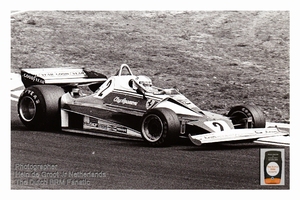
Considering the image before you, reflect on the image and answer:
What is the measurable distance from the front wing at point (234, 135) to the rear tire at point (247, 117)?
20.4 inches

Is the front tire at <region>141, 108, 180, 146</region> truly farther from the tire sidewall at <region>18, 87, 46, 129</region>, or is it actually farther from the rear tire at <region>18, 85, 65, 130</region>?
the tire sidewall at <region>18, 87, 46, 129</region>

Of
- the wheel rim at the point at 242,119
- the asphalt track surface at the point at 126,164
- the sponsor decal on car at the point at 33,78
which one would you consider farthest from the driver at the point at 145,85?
the sponsor decal on car at the point at 33,78

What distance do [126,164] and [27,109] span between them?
11.6 ft

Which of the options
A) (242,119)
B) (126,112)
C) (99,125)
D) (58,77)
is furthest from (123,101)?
(242,119)

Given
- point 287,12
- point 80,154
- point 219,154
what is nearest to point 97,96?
point 80,154

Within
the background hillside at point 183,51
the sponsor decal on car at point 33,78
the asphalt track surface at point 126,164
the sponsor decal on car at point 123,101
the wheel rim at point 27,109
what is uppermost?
the background hillside at point 183,51

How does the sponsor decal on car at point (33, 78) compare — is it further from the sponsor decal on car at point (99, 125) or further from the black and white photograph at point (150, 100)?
the sponsor decal on car at point (99, 125)

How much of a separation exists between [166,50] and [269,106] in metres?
3.92

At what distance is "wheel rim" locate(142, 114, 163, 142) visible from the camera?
515 inches

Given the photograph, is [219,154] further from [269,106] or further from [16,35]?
[16,35]

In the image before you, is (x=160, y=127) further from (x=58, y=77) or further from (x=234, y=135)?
(x=58, y=77)

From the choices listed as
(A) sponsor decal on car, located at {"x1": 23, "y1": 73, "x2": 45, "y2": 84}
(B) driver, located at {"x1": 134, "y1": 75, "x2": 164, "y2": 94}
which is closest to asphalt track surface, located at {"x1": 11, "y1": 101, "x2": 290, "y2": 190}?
(B) driver, located at {"x1": 134, "y1": 75, "x2": 164, "y2": 94}

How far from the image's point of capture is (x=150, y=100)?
13789mm

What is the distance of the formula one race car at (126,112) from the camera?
13078 mm
